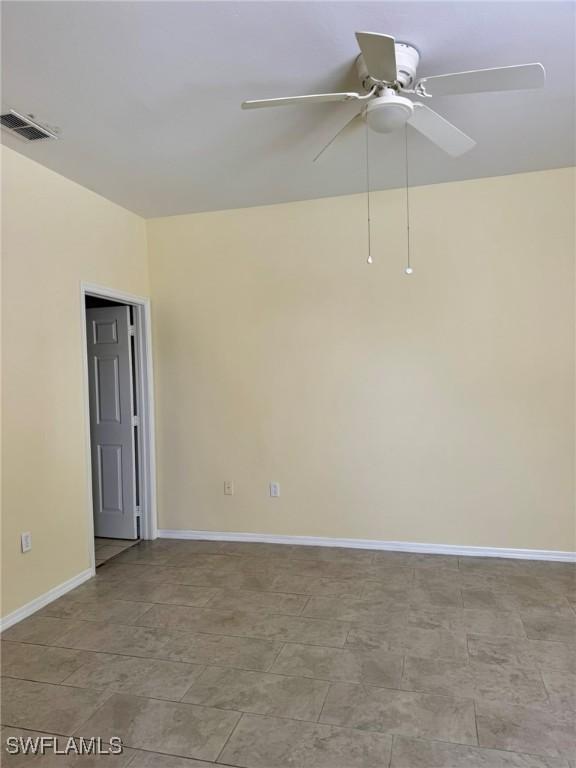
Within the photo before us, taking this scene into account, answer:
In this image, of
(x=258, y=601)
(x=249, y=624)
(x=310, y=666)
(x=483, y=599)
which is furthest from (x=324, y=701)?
(x=483, y=599)

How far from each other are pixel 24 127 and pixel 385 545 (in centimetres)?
368

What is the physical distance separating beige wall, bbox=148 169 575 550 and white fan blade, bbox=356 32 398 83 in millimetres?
2060

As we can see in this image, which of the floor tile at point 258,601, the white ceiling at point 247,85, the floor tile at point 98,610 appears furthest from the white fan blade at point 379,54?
the floor tile at point 98,610

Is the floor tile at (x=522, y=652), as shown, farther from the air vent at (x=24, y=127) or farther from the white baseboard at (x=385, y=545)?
the air vent at (x=24, y=127)

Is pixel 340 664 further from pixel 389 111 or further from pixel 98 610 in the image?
pixel 389 111

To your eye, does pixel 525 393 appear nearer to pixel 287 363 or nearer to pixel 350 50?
pixel 287 363

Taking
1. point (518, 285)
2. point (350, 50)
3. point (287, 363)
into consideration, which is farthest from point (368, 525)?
point (350, 50)

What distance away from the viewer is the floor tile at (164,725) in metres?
1.95

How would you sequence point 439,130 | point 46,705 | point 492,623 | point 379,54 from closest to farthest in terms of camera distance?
point 379,54
point 46,705
point 439,130
point 492,623

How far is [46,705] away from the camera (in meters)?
2.22

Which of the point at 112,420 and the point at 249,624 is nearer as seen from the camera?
A: the point at 249,624

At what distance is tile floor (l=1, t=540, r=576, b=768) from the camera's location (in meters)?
1.94

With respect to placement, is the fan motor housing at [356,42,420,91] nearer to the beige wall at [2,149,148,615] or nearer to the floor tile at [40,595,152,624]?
the beige wall at [2,149,148,615]

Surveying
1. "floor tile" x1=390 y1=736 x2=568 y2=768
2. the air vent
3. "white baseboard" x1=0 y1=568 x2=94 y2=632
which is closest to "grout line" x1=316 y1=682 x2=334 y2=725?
"floor tile" x1=390 y1=736 x2=568 y2=768
